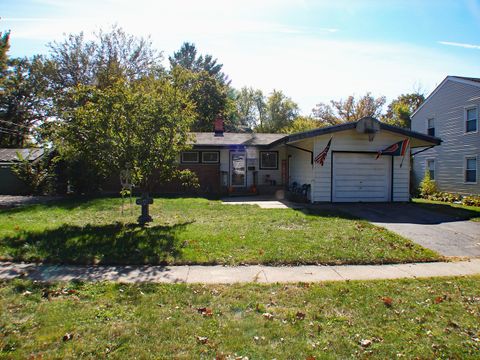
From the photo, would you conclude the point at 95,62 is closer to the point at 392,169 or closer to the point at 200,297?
the point at 392,169

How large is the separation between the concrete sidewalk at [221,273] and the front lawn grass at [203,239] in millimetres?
255

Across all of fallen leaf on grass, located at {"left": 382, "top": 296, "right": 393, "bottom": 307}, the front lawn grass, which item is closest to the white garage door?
the front lawn grass

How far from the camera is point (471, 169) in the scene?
17234 mm

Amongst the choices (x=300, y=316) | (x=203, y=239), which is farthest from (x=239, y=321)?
(x=203, y=239)

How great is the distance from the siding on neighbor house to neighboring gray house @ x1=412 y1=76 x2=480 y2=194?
17.9 feet

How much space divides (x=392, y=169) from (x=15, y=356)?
1426 cm

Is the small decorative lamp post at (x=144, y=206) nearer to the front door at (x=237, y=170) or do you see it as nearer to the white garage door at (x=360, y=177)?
the white garage door at (x=360, y=177)

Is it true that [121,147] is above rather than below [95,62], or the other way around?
below

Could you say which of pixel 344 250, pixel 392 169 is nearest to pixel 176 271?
pixel 344 250

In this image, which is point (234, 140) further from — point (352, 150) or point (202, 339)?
point (202, 339)

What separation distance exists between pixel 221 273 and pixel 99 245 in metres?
2.89

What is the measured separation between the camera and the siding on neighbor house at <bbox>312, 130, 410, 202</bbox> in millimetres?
13406

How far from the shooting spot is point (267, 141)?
19.3 m

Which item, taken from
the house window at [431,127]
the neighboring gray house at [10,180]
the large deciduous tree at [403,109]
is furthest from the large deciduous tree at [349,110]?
the neighboring gray house at [10,180]
